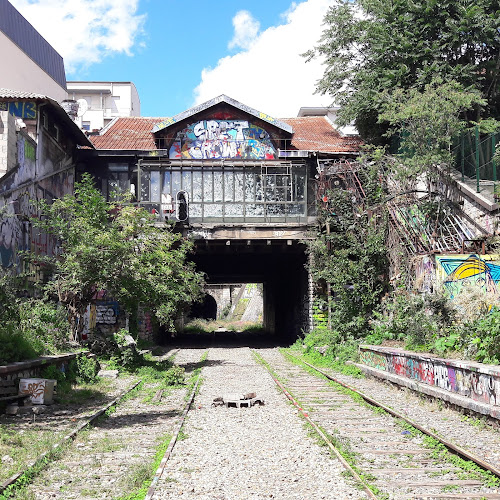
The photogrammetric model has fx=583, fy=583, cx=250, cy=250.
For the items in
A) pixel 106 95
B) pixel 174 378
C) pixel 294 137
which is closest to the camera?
pixel 174 378

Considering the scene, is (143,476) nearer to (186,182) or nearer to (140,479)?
(140,479)

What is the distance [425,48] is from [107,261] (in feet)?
51.4

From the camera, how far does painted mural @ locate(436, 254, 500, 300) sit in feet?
53.8

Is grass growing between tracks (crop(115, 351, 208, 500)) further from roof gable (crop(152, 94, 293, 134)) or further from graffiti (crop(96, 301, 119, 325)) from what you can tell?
roof gable (crop(152, 94, 293, 134))

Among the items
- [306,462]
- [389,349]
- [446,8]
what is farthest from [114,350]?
[446,8]

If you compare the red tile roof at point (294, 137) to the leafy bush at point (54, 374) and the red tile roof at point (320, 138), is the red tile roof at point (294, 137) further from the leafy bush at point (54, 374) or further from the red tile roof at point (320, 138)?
the leafy bush at point (54, 374)

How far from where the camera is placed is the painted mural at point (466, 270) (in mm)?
16406

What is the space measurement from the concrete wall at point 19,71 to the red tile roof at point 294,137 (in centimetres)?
830

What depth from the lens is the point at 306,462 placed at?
267 inches

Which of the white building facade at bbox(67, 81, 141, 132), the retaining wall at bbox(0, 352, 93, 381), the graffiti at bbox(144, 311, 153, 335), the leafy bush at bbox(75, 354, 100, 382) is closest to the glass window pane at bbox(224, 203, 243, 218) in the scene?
the graffiti at bbox(144, 311, 153, 335)

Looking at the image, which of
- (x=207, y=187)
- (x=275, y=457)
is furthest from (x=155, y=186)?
(x=275, y=457)

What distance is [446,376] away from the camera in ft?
34.0

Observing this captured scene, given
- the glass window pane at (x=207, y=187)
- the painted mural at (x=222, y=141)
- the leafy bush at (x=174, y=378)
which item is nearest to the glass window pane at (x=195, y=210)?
the glass window pane at (x=207, y=187)

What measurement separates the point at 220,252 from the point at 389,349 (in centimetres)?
1570
